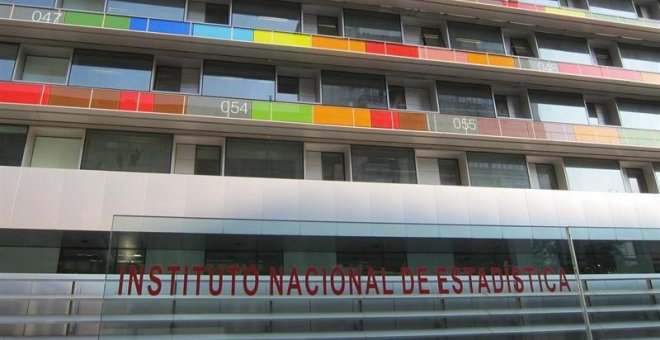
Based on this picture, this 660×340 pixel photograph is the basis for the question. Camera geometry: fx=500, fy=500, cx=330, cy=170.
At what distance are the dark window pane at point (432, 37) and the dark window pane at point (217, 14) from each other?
359 inches

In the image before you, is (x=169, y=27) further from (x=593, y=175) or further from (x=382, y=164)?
(x=593, y=175)

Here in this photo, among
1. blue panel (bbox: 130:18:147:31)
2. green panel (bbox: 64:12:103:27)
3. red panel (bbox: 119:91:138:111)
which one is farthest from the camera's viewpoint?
blue panel (bbox: 130:18:147:31)

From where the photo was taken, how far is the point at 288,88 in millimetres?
20984

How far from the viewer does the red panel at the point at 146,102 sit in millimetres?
18016

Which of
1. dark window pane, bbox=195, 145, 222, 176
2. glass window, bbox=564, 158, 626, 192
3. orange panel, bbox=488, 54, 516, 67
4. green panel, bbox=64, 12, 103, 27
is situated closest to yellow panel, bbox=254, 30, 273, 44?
dark window pane, bbox=195, 145, 222, 176

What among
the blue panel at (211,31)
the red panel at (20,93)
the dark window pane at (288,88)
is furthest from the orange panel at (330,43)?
the red panel at (20,93)

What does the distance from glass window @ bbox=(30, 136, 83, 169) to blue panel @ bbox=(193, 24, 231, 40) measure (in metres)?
5.97

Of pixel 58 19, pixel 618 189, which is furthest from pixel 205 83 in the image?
pixel 618 189

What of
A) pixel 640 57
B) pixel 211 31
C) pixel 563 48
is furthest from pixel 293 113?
pixel 640 57

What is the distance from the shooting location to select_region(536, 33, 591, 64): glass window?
951 inches

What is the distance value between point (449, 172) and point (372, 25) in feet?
24.2

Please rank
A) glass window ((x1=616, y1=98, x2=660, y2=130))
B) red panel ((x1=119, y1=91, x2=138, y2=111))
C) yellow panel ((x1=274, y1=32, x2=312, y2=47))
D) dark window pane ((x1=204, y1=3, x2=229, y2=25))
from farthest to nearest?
glass window ((x1=616, y1=98, x2=660, y2=130))
dark window pane ((x1=204, y1=3, x2=229, y2=25))
yellow panel ((x1=274, y1=32, x2=312, y2=47))
red panel ((x1=119, y1=91, x2=138, y2=111))

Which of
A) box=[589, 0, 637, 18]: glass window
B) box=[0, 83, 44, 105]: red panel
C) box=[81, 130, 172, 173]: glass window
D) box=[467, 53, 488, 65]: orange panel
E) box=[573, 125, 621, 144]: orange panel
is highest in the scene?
box=[589, 0, 637, 18]: glass window

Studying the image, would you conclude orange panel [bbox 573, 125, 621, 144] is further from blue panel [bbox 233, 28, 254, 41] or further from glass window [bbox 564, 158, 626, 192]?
blue panel [bbox 233, 28, 254, 41]
